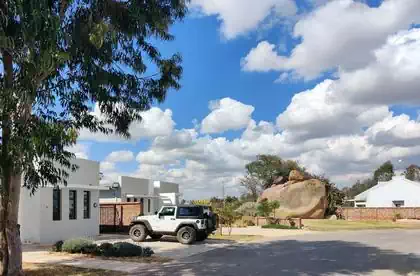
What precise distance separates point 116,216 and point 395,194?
4715 centimetres

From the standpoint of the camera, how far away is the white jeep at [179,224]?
2375cm

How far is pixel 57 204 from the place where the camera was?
24.2 meters

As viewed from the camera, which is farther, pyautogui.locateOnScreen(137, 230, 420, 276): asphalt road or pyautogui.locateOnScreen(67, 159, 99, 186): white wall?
pyautogui.locateOnScreen(67, 159, 99, 186): white wall

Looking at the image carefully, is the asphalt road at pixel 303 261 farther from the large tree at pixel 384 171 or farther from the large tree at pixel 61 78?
the large tree at pixel 384 171

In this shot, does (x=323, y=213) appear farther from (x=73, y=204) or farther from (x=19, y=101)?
(x=19, y=101)

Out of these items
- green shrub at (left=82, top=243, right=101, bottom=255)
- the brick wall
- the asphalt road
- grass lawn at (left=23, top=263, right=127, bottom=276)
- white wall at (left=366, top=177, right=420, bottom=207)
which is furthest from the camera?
white wall at (left=366, top=177, right=420, bottom=207)

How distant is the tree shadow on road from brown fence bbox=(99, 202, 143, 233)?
10.3 metres

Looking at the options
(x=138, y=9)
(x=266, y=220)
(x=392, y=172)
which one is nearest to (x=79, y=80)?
(x=138, y=9)

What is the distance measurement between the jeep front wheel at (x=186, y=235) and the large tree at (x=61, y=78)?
9.31 meters

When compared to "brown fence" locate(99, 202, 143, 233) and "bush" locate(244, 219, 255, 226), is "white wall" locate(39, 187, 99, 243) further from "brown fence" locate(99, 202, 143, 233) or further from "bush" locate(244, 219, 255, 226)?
"bush" locate(244, 219, 255, 226)

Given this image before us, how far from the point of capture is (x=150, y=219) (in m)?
24.6

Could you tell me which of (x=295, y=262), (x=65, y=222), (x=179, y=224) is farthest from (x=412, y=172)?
(x=295, y=262)

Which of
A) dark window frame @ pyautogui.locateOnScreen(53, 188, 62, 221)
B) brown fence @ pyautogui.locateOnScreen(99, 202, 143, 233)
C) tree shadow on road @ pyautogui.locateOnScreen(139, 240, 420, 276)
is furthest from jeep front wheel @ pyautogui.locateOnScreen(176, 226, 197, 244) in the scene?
brown fence @ pyautogui.locateOnScreen(99, 202, 143, 233)

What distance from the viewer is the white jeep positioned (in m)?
23.8
